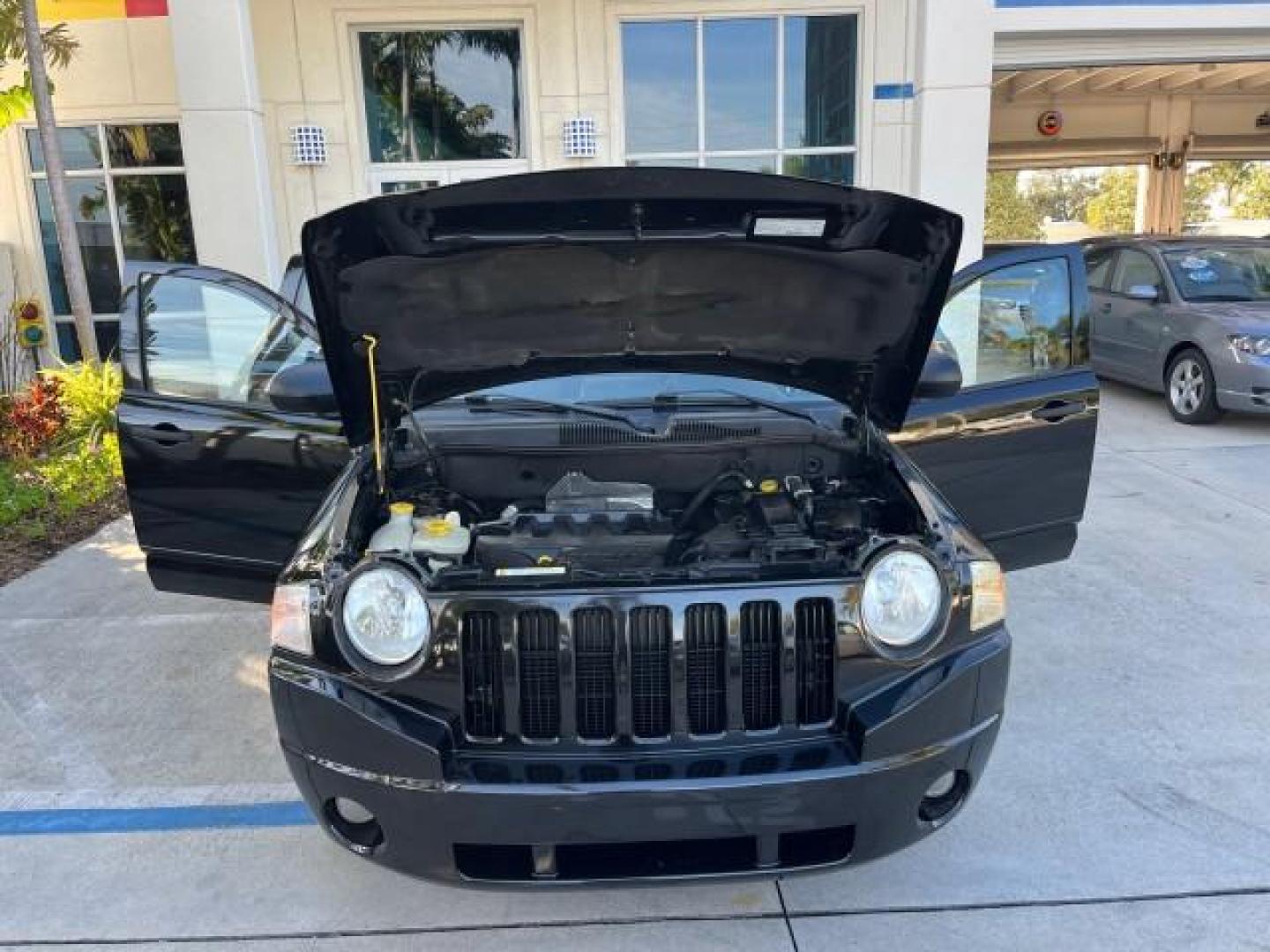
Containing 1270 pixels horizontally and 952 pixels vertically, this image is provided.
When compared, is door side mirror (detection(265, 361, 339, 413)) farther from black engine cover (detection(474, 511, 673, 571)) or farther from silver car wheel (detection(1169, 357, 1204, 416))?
silver car wheel (detection(1169, 357, 1204, 416))

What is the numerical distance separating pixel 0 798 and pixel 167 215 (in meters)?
9.39

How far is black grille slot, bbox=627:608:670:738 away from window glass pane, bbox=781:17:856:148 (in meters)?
9.56

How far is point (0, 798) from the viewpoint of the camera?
130 inches

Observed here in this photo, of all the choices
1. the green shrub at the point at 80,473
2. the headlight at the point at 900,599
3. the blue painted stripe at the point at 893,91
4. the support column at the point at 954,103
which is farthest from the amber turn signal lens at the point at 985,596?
the blue painted stripe at the point at 893,91

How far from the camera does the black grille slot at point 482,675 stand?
7.47 feet

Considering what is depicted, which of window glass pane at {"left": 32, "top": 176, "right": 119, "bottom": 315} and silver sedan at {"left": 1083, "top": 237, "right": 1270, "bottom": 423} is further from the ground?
window glass pane at {"left": 32, "top": 176, "right": 119, "bottom": 315}

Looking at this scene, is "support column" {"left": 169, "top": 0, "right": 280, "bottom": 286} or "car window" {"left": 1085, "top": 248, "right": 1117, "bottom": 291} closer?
"support column" {"left": 169, "top": 0, "right": 280, "bottom": 286}

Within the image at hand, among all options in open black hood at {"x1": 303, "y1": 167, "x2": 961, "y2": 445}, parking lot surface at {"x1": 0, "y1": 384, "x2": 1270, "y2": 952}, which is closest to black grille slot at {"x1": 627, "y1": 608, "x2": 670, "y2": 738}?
parking lot surface at {"x1": 0, "y1": 384, "x2": 1270, "y2": 952}

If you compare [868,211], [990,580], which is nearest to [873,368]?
[868,211]

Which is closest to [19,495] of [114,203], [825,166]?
[114,203]

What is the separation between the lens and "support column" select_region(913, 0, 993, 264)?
985cm

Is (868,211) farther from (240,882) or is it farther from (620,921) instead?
→ (240,882)

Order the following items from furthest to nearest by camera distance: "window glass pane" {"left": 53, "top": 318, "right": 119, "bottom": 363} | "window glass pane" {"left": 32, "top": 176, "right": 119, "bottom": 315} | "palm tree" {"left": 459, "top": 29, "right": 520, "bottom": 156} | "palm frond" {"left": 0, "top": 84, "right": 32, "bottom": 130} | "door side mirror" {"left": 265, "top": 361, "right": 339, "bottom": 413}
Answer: "window glass pane" {"left": 53, "top": 318, "right": 119, "bottom": 363} → "window glass pane" {"left": 32, "top": 176, "right": 119, "bottom": 315} → "palm tree" {"left": 459, "top": 29, "right": 520, "bottom": 156} → "palm frond" {"left": 0, "top": 84, "right": 32, "bottom": 130} → "door side mirror" {"left": 265, "top": 361, "right": 339, "bottom": 413}

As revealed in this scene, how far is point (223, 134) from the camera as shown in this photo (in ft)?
30.3
